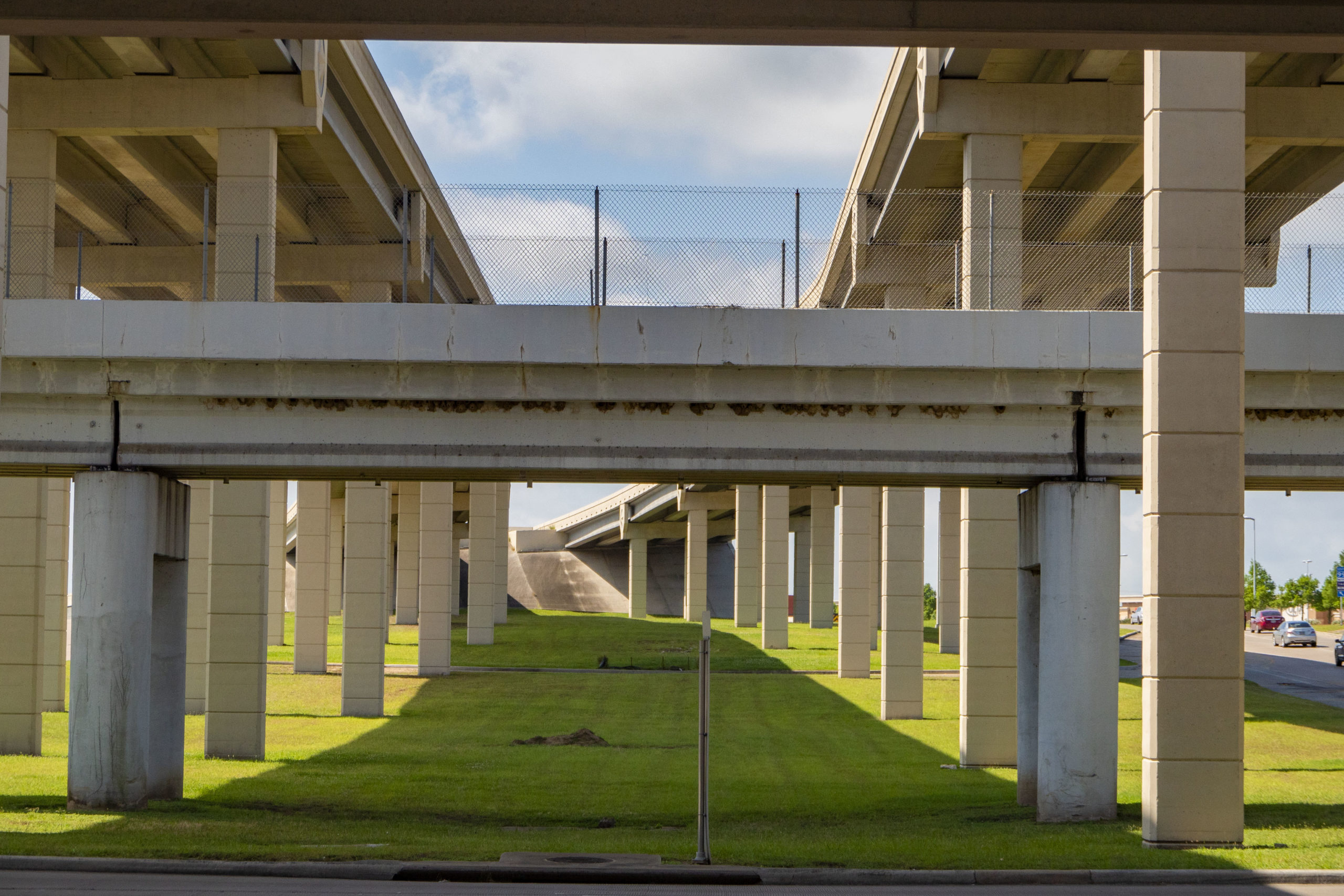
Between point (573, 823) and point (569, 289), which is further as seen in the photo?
point (569, 289)

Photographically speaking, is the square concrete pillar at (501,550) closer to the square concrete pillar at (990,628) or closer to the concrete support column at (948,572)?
the concrete support column at (948,572)

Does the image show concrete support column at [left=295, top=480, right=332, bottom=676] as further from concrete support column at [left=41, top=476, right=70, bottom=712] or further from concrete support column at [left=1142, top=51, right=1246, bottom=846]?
concrete support column at [left=1142, top=51, right=1246, bottom=846]

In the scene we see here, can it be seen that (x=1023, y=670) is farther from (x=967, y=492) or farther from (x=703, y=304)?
(x=703, y=304)

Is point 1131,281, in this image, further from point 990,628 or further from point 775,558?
point 775,558

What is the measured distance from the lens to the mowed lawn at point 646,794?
51.2 ft

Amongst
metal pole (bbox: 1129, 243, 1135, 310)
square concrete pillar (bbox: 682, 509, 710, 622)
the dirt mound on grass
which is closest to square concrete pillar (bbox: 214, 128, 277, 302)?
the dirt mound on grass

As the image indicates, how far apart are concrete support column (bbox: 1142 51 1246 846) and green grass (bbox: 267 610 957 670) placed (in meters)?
26.1

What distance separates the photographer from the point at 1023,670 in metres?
20.0

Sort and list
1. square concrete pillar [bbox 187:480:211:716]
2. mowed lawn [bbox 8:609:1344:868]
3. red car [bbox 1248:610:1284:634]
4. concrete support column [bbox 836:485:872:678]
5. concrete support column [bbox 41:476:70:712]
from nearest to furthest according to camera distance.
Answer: mowed lawn [bbox 8:609:1344:868] < concrete support column [bbox 41:476:70:712] < square concrete pillar [bbox 187:480:211:716] < concrete support column [bbox 836:485:872:678] < red car [bbox 1248:610:1284:634]

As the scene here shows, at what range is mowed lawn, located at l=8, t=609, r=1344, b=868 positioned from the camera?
51.2 ft

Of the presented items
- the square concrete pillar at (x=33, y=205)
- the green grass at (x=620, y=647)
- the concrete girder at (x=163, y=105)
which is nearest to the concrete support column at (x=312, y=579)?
the green grass at (x=620, y=647)

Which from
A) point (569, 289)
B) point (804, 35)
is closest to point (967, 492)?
point (569, 289)

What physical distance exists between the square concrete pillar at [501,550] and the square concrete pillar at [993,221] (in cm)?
3610

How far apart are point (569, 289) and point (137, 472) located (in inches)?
258
